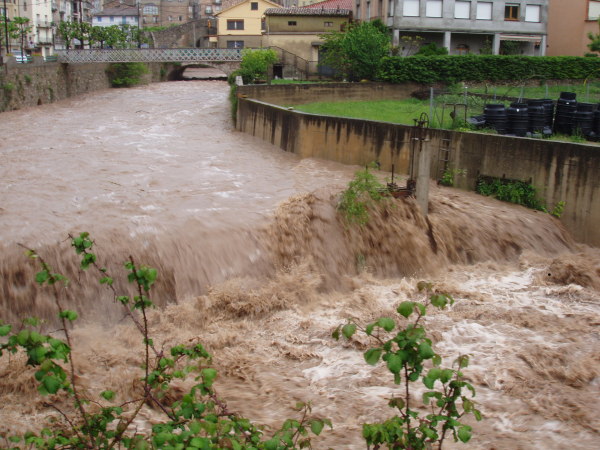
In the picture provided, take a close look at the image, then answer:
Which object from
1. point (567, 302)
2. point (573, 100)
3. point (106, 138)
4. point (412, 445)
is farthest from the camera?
point (106, 138)

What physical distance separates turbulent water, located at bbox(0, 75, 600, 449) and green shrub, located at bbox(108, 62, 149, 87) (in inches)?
1125

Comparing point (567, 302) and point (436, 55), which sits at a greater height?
point (436, 55)

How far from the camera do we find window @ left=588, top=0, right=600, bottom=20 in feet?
131

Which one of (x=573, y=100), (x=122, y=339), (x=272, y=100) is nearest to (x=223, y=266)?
(x=122, y=339)

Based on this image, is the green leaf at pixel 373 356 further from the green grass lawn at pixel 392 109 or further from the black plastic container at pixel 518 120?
the green grass lawn at pixel 392 109

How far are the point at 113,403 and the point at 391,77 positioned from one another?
28.7 m

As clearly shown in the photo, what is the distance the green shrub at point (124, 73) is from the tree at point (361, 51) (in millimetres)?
16848

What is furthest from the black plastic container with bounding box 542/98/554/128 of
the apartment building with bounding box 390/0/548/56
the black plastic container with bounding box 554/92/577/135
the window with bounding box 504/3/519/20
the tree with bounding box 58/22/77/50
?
the tree with bounding box 58/22/77/50

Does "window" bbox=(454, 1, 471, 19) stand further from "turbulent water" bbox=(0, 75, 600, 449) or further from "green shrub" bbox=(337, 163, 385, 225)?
"green shrub" bbox=(337, 163, 385, 225)

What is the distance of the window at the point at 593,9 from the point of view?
3978cm

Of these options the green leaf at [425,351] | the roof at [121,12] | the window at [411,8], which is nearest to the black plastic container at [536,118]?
the green leaf at [425,351]

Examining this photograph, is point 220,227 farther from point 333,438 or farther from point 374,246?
point 333,438

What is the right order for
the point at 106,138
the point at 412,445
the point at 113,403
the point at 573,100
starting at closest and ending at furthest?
1. the point at 412,445
2. the point at 113,403
3. the point at 573,100
4. the point at 106,138

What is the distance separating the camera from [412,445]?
4430mm
